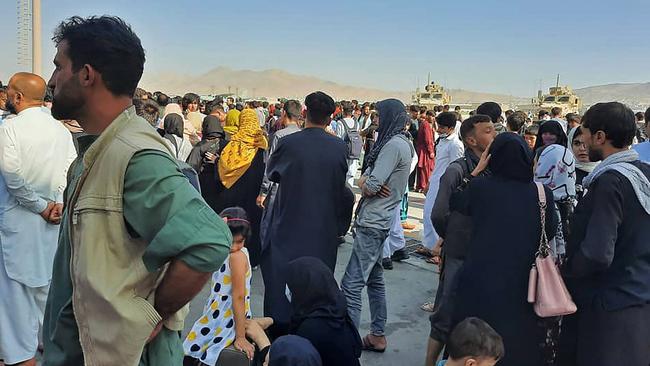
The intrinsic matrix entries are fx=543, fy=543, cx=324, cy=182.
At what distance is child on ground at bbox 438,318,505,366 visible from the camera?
8.00 feet

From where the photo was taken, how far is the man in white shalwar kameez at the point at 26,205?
3219 millimetres

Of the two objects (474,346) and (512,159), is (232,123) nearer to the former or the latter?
(512,159)

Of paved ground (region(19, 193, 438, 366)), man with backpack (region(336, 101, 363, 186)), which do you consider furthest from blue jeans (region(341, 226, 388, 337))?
man with backpack (region(336, 101, 363, 186))

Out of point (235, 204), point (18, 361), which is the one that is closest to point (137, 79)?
point (18, 361)

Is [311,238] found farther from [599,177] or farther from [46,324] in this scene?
[46,324]

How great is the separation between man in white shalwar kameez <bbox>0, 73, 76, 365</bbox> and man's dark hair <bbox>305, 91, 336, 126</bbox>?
5.20 feet

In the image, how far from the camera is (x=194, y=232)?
4.49 ft

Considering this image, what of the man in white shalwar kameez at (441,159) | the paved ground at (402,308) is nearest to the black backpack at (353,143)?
the paved ground at (402,308)

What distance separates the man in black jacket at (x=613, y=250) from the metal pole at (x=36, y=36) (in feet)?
27.0

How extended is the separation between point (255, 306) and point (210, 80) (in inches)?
5623

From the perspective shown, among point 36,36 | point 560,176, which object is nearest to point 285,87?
point 36,36

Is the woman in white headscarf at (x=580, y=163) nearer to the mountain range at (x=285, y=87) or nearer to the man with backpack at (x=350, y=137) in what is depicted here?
the man with backpack at (x=350, y=137)

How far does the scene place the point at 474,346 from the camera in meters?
2.44

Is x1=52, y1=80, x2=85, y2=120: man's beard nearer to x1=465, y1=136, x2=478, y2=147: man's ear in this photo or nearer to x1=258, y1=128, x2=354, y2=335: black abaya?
x1=258, y1=128, x2=354, y2=335: black abaya
